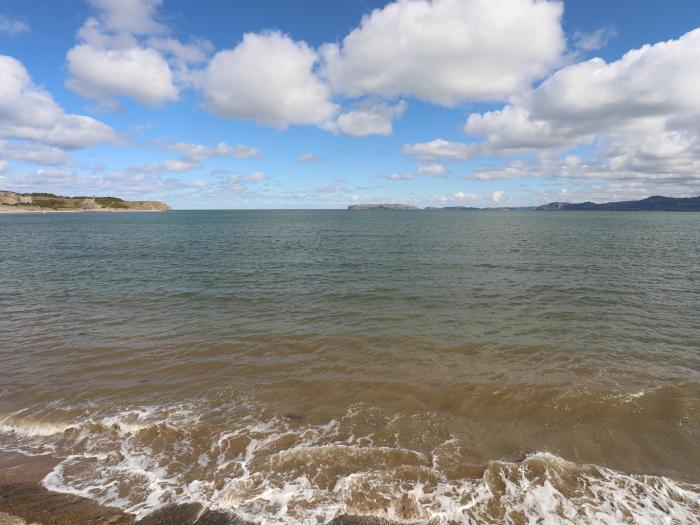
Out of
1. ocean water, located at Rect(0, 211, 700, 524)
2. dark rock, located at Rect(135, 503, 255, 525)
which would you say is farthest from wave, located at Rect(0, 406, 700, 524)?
dark rock, located at Rect(135, 503, 255, 525)

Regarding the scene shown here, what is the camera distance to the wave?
7.65m

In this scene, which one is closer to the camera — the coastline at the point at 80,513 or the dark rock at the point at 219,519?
the coastline at the point at 80,513

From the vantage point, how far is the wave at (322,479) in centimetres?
765

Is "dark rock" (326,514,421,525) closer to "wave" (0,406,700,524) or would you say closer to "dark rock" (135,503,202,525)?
"wave" (0,406,700,524)

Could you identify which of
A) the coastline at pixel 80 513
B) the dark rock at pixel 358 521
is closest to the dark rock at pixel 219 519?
the coastline at pixel 80 513

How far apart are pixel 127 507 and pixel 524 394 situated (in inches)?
483

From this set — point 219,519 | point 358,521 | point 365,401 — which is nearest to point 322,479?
point 358,521

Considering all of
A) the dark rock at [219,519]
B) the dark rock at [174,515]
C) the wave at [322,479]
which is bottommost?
the wave at [322,479]

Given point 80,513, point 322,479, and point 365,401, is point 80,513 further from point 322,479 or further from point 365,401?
point 365,401

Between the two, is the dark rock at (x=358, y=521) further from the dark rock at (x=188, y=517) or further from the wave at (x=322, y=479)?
the dark rock at (x=188, y=517)

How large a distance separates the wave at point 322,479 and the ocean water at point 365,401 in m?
0.05

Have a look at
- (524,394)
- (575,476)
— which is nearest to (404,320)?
(524,394)

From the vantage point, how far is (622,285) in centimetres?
2930

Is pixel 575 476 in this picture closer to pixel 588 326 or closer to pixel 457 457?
pixel 457 457
